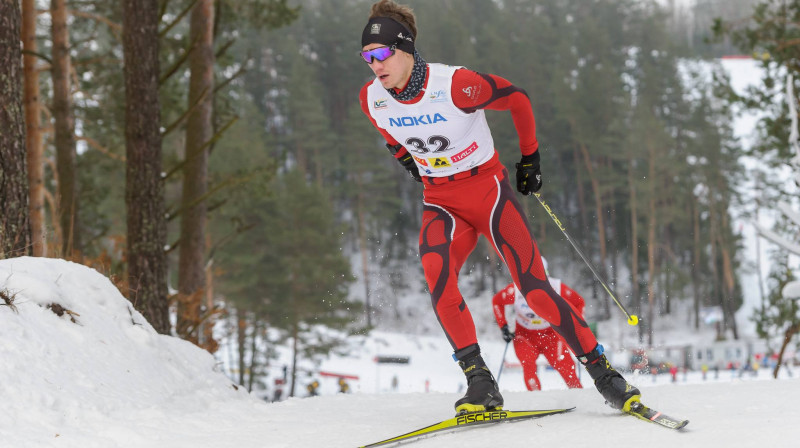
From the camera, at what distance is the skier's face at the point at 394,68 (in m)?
3.54

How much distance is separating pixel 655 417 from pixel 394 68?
198 cm

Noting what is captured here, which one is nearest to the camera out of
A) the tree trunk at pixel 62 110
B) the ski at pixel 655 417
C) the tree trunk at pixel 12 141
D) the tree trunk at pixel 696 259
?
the ski at pixel 655 417

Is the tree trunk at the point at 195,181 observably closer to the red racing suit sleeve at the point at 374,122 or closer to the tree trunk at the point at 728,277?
the red racing suit sleeve at the point at 374,122

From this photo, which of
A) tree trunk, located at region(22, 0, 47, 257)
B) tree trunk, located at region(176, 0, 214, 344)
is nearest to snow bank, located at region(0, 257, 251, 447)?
tree trunk, located at region(22, 0, 47, 257)

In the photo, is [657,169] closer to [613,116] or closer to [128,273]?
[613,116]

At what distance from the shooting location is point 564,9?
2221 inches

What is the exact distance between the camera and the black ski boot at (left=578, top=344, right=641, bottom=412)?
3309 mm

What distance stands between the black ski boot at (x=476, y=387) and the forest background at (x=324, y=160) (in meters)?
1.60

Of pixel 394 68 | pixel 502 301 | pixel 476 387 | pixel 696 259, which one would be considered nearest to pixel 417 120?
pixel 394 68

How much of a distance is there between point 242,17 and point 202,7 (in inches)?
36.5

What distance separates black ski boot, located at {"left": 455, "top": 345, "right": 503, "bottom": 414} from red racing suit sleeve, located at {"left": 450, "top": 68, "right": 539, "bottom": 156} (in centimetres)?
113

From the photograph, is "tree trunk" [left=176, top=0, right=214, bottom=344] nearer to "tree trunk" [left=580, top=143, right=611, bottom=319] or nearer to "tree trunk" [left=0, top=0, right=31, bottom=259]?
"tree trunk" [left=0, top=0, right=31, bottom=259]

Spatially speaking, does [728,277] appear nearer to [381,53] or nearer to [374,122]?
[374,122]

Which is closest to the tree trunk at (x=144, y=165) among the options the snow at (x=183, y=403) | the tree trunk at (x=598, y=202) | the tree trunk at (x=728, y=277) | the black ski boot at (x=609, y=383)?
the snow at (x=183, y=403)
